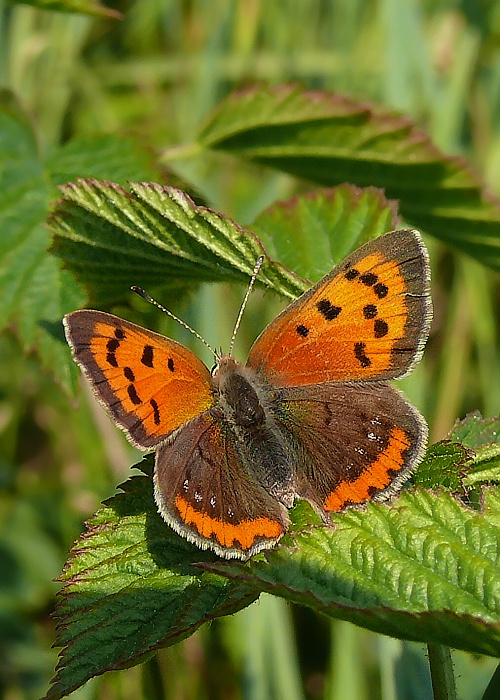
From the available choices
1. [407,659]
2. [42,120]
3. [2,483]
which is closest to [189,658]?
[2,483]

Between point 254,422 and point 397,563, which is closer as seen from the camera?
point 397,563

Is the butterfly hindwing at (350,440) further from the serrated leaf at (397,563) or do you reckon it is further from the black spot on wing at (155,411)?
the black spot on wing at (155,411)

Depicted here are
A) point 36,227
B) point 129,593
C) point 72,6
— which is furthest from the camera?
point 36,227

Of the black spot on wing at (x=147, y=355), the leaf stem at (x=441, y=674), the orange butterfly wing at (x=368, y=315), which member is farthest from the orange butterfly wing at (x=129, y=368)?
the leaf stem at (x=441, y=674)

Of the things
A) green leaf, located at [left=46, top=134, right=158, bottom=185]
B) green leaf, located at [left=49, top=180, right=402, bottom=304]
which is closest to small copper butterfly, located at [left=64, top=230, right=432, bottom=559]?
green leaf, located at [left=49, top=180, right=402, bottom=304]

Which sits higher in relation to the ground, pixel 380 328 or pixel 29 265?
pixel 29 265

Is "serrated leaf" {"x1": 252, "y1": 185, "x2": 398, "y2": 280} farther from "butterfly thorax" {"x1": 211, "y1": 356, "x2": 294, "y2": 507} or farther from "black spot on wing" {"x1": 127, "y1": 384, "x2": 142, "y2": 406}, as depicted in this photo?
"black spot on wing" {"x1": 127, "y1": 384, "x2": 142, "y2": 406}

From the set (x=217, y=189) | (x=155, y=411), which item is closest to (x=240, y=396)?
(x=155, y=411)

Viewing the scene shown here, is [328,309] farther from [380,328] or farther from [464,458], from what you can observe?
[464,458]
